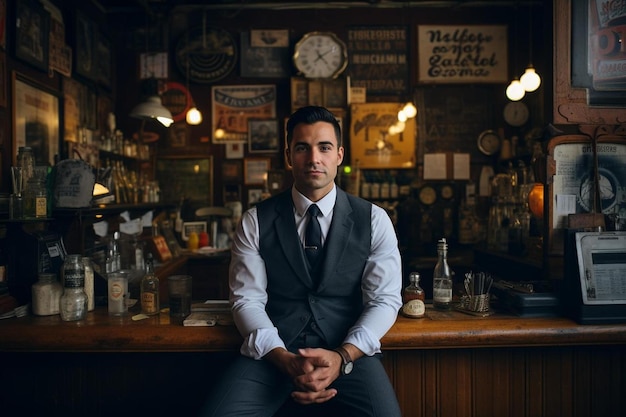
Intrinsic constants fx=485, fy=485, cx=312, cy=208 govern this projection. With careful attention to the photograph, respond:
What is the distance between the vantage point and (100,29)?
17.7 feet

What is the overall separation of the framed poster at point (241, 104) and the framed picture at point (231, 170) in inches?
17.1

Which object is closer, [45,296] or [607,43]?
[45,296]

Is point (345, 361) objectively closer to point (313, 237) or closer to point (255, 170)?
point (313, 237)

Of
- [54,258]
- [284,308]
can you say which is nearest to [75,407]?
[54,258]

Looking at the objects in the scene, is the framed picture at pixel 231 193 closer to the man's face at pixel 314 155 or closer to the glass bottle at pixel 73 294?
the glass bottle at pixel 73 294

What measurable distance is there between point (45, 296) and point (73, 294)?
0.57 feet

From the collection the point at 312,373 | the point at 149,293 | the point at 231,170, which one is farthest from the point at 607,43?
the point at 231,170

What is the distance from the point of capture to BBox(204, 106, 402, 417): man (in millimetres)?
1782

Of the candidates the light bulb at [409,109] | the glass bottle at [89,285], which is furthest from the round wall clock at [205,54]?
the glass bottle at [89,285]

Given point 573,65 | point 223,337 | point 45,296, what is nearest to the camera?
point 223,337

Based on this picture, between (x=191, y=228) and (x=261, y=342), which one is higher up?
(x=191, y=228)

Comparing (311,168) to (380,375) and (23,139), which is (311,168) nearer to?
(380,375)

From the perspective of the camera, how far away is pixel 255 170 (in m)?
5.97

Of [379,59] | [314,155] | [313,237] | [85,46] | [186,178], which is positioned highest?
[379,59]
